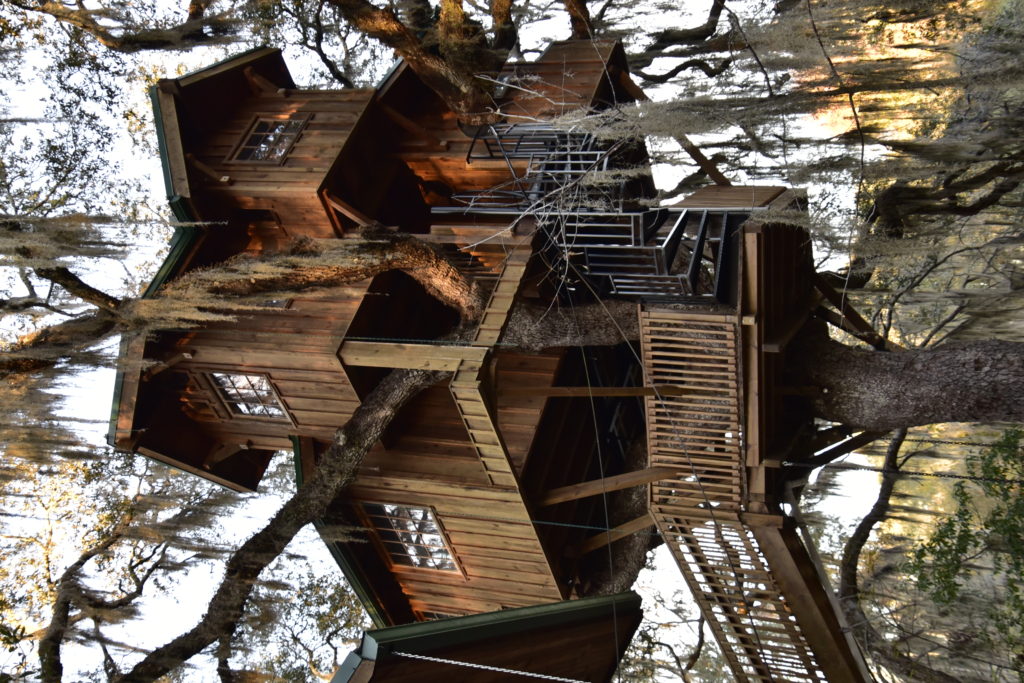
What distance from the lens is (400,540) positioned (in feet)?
34.2

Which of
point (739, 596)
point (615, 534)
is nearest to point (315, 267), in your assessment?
point (615, 534)

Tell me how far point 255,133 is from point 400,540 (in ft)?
19.5

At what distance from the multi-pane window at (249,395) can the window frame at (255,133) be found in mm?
2800

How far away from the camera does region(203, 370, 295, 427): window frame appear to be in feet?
31.9

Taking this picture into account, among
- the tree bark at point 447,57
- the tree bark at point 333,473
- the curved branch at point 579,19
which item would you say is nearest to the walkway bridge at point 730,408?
the tree bark at point 333,473

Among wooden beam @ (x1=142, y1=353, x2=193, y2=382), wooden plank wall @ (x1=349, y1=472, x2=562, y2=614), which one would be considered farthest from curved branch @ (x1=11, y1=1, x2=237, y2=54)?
wooden plank wall @ (x1=349, y1=472, x2=562, y2=614)

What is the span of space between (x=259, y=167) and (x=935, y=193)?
27.2ft

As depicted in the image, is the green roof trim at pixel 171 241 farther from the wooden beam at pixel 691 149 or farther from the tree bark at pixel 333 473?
the wooden beam at pixel 691 149

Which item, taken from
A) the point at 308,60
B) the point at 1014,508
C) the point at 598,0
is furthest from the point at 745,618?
the point at 308,60

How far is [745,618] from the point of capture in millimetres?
7770

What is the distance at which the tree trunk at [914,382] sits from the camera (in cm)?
676

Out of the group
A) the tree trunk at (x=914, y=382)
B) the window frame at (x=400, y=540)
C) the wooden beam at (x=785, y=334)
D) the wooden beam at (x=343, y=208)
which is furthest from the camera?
the window frame at (x=400, y=540)

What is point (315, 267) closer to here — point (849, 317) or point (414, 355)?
point (414, 355)

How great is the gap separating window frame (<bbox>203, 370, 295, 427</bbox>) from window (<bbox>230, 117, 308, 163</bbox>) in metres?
2.82
